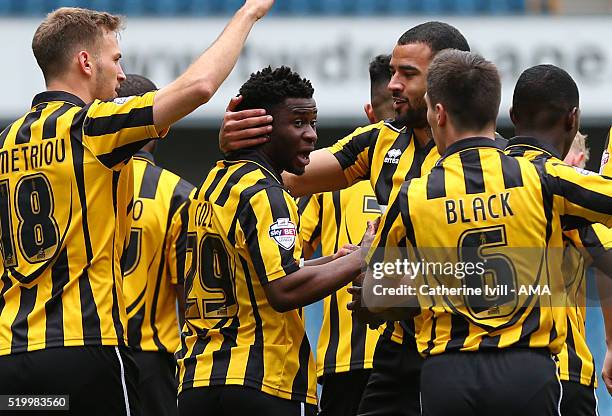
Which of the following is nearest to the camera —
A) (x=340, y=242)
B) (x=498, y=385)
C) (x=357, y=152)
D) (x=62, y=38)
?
(x=498, y=385)

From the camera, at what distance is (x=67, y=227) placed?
412 centimetres

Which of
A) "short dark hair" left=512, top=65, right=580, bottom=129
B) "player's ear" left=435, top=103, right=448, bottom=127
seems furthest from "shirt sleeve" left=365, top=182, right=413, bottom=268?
"short dark hair" left=512, top=65, right=580, bottom=129

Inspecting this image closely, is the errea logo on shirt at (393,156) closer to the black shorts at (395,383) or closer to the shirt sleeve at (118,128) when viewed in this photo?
the black shorts at (395,383)

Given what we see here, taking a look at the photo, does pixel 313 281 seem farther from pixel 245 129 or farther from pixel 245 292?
pixel 245 129

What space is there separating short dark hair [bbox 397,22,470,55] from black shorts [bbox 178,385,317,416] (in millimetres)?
1552

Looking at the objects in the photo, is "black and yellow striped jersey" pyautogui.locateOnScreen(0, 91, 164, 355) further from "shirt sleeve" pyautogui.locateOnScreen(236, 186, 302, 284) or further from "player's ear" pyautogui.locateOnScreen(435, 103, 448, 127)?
"player's ear" pyautogui.locateOnScreen(435, 103, 448, 127)

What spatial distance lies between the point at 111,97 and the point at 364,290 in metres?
1.26

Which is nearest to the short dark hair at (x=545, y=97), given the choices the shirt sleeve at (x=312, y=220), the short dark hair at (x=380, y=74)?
the short dark hair at (x=380, y=74)

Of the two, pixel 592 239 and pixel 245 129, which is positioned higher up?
pixel 245 129

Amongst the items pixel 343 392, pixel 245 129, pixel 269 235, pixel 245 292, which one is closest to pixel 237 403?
pixel 245 292

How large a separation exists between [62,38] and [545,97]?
180 centimetres

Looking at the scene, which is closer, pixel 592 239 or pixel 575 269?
pixel 575 269

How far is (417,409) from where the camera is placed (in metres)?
4.73

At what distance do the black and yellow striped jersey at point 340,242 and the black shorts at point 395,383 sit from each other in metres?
0.82
